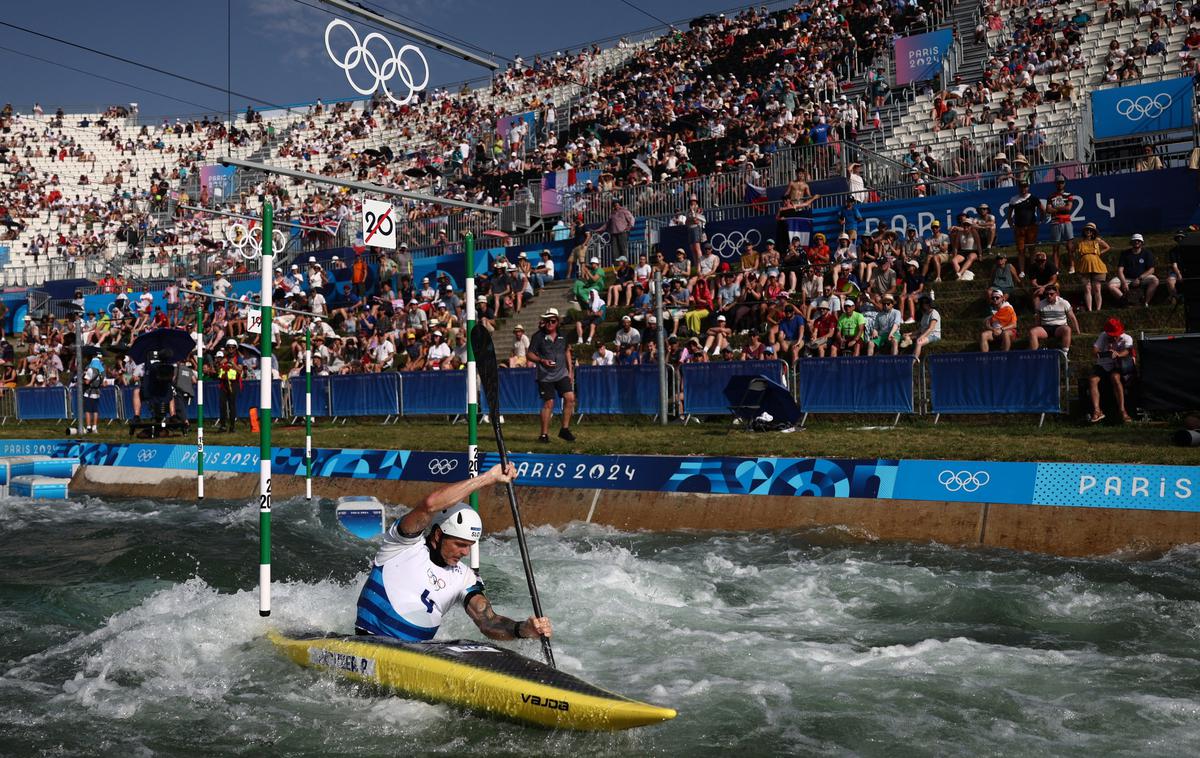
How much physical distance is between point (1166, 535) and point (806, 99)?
21.8 metres

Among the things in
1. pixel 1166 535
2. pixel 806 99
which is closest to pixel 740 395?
pixel 1166 535

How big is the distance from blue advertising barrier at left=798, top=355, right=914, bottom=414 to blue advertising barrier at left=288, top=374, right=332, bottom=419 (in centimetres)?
1242

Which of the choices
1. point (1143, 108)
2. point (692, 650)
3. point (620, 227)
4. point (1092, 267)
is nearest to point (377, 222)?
point (620, 227)

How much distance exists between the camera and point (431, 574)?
23.7 ft

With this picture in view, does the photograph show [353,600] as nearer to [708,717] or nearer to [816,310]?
[708,717]

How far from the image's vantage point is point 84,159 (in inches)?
2105

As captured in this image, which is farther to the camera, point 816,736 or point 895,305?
point 895,305

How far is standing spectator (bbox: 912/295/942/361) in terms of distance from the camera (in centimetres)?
1741

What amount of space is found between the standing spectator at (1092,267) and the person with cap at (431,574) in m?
13.3

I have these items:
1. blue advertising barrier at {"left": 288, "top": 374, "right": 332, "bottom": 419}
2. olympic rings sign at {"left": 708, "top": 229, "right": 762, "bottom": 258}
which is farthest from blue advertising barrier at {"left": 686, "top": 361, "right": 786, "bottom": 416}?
blue advertising barrier at {"left": 288, "top": 374, "right": 332, "bottom": 419}

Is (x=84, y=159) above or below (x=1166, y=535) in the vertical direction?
above

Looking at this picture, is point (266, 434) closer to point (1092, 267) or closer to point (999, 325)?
point (999, 325)

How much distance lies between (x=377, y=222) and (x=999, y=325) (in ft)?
40.0

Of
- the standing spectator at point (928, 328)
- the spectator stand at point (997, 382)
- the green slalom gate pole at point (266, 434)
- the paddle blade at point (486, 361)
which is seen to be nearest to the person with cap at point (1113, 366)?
the spectator stand at point (997, 382)
